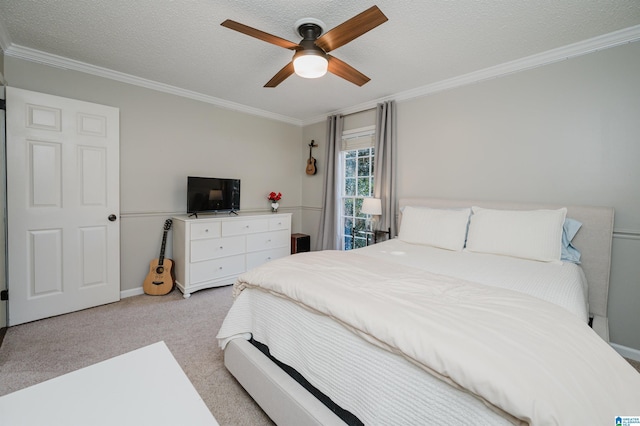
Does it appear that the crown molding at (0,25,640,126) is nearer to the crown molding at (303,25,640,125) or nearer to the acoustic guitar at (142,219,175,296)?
the crown molding at (303,25,640,125)

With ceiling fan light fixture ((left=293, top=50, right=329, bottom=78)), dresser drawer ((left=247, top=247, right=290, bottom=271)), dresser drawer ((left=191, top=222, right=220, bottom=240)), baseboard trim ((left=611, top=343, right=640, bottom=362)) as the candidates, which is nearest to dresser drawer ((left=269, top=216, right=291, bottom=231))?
dresser drawer ((left=247, top=247, right=290, bottom=271))

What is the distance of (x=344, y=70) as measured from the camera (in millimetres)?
2180

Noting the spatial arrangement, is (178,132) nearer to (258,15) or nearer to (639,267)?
(258,15)

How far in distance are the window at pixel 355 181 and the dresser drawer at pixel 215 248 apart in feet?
5.25

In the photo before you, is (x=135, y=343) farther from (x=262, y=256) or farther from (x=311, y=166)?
(x=311, y=166)

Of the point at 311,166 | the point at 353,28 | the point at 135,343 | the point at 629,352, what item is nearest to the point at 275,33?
the point at 353,28

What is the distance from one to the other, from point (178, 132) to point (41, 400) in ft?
10.6

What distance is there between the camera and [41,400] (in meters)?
0.74

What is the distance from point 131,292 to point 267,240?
5.65 feet

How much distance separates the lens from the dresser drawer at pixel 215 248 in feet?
10.3

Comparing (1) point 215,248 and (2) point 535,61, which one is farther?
(1) point 215,248

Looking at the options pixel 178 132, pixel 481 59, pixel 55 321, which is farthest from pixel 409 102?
pixel 55 321

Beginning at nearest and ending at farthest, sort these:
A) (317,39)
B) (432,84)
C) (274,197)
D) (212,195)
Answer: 1. (317,39)
2. (432,84)
3. (212,195)
4. (274,197)

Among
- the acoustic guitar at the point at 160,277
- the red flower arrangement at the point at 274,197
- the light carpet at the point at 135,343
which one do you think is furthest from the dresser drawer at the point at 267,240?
the acoustic guitar at the point at 160,277
